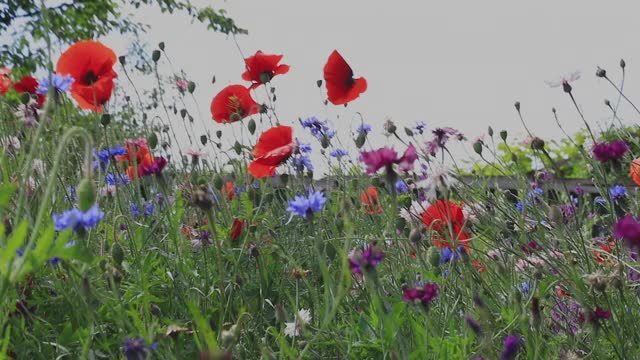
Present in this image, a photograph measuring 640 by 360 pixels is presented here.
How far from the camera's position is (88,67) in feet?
6.51

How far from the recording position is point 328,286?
1.03m

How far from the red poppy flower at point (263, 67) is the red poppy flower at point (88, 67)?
0.45m

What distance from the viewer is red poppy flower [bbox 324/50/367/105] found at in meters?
2.25

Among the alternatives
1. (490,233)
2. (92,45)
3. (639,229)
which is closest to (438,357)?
(639,229)

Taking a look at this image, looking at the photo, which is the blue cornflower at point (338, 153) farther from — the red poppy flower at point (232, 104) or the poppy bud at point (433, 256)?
the poppy bud at point (433, 256)

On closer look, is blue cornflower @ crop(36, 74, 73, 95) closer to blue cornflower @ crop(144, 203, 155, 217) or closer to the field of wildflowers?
the field of wildflowers

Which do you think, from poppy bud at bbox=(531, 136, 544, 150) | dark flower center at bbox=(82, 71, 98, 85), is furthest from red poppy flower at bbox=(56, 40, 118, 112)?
poppy bud at bbox=(531, 136, 544, 150)

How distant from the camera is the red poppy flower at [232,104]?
92.1 inches

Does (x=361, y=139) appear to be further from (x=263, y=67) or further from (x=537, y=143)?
(x=537, y=143)

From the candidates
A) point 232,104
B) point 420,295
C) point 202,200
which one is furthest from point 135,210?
point 420,295

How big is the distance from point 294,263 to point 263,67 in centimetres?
110

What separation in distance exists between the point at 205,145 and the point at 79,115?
324 cm

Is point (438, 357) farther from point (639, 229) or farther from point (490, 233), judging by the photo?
point (490, 233)

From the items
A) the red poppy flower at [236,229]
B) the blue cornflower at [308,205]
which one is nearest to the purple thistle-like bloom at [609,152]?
the blue cornflower at [308,205]
